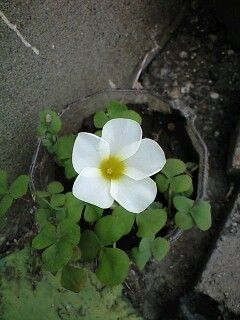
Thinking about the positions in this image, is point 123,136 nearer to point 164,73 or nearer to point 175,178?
point 175,178

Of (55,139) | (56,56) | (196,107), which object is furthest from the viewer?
(196,107)

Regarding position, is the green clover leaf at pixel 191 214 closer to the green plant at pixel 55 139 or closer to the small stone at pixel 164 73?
the green plant at pixel 55 139

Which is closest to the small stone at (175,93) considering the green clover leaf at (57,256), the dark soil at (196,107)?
the dark soil at (196,107)

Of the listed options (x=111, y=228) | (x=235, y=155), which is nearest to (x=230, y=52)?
(x=235, y=155)

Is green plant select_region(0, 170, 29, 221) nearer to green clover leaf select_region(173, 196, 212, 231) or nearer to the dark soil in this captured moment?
green clover leaf select_region(173, 196, 212, 231)

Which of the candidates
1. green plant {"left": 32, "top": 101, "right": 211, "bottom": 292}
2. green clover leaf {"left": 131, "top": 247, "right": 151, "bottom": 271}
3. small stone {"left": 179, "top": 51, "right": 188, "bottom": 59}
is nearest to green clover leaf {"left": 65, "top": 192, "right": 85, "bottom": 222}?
green plant {"left": 32, "top": 101, "right": 211, "bottom": 292}

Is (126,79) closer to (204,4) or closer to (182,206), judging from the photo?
(204,4)

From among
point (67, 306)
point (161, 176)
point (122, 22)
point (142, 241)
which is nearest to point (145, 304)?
point (67, 306)

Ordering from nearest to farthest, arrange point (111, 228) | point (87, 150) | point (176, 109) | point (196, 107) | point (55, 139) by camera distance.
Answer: point (87, 150) < point (111, 228) < point (55, 139) < point (176, 109) < point (196, 107)
